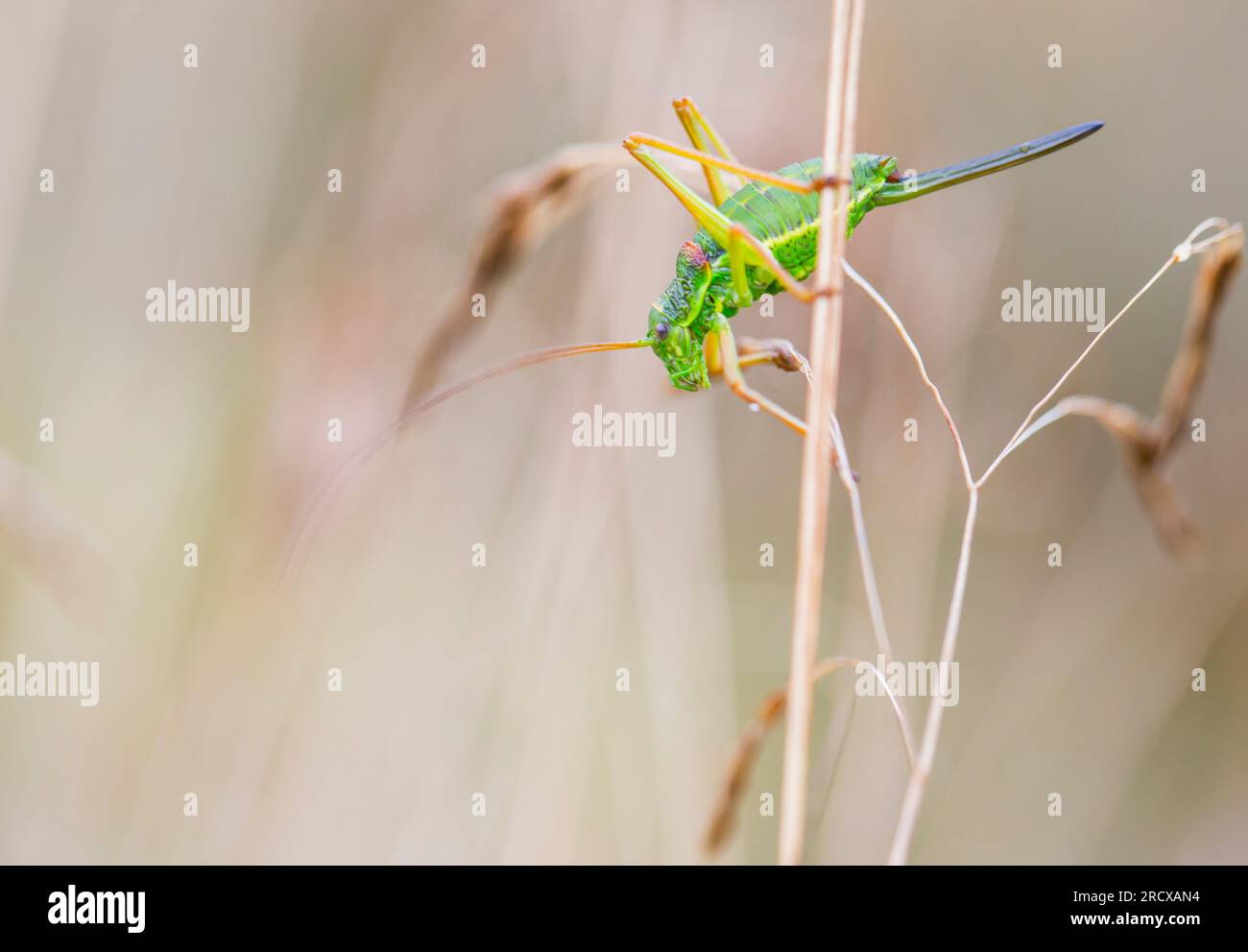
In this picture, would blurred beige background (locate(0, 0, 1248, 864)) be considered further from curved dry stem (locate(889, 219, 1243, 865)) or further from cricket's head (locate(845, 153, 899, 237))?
curved dry stem (locate(889, 219, 1243, 865))

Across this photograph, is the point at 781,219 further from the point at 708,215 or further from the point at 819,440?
the point at 819,440

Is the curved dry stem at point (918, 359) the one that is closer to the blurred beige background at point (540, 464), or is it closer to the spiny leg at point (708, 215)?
the spiny leg at point (708, 215)

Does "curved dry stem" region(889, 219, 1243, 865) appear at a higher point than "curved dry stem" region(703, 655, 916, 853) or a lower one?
higher

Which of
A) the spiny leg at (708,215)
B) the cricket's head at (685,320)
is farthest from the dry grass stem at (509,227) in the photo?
the cricket's head at (685,320)

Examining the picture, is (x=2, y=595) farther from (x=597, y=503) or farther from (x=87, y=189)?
(x=597, y=503)


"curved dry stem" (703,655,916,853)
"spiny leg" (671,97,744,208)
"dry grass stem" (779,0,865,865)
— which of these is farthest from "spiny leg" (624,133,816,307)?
"curved dry stem" (703,655,916,853)

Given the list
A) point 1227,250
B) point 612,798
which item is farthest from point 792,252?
point 612,798

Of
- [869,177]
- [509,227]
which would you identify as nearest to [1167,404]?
[869,177]
